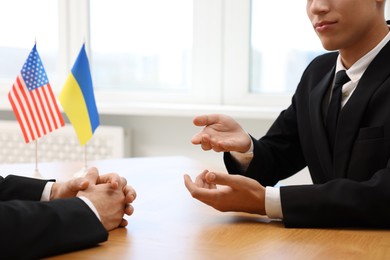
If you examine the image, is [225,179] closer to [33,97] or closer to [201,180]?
[201,180]

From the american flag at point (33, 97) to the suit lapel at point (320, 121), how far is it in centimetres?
113

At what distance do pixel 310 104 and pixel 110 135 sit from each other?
2369 millimetres

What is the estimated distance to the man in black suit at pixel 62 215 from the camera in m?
1.49

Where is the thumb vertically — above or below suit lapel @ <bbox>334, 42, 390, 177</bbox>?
below

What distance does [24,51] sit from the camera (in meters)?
4.91

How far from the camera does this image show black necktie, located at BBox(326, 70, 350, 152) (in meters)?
2.10

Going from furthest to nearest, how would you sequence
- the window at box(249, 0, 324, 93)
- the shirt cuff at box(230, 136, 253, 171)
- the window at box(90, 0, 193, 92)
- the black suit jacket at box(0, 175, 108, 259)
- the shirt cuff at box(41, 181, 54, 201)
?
the window at box(90, 0, 193, 92) < the window at box(249, 0, 324, 93) < the shirt cuff at box(230, 136, 253, 171) < the shirt cuff at box(41, 181, 54, 201) < the black suit jacket at box(0, 175, 108, 259)

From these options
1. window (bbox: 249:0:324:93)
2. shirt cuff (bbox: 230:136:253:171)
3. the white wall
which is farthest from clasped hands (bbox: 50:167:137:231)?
window (bbox: 249:0:324:93)

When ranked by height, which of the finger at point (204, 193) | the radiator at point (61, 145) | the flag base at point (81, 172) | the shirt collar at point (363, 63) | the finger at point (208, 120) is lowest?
the radiator at point (61, 145)

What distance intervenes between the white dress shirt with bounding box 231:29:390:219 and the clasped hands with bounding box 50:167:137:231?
1.22 feet

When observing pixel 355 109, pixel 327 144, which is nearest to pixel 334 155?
pixel 327 144

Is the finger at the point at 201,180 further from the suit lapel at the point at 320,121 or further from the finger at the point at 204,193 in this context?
the suit lapel at the point at 320,121

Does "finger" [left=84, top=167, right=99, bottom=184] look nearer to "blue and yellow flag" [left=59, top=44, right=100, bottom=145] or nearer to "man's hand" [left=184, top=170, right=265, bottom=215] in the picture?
"man's hand" [left=184, top=170, right=265, bottom=215]

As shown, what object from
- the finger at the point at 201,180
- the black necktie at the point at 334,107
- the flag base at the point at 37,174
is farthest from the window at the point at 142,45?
the finger at the point at 201,180
